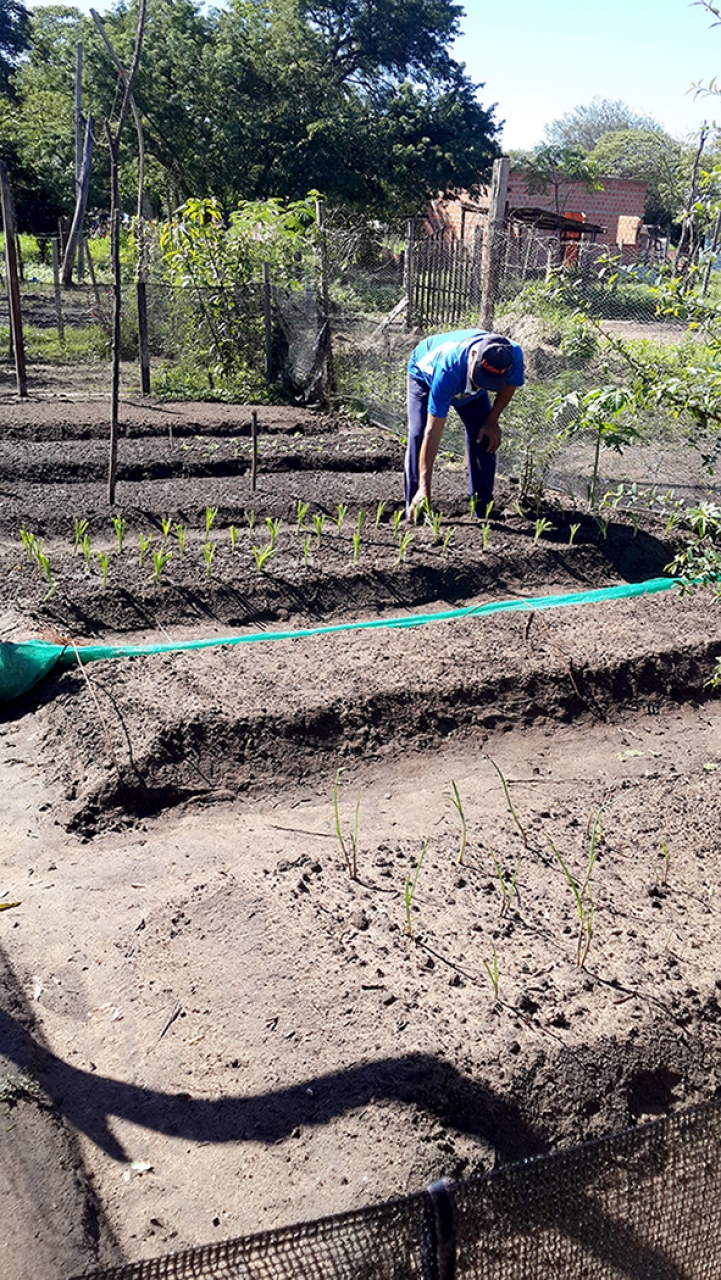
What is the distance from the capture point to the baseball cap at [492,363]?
19.0 ft

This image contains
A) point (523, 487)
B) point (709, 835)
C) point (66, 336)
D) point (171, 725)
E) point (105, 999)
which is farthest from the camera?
point (66, 336)

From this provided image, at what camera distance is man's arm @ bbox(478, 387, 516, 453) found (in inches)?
241

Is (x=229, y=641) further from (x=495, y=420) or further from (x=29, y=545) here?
(x=495, y=420)

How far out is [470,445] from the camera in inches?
267

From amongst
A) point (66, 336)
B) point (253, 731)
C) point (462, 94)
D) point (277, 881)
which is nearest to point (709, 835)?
point (277, 881)

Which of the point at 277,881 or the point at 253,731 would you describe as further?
the point at 253,731

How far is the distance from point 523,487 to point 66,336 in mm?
11757

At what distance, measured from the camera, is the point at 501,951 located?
2.95 m

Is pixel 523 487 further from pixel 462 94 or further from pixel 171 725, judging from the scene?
pixel 462 94

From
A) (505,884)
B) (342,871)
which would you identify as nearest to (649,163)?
(505,884)

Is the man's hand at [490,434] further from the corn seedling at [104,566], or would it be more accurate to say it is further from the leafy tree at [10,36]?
the leafy tree at [10,36]

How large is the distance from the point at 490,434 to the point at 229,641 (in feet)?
8.68

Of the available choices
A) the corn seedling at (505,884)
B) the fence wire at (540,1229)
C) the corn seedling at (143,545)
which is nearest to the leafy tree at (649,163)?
the corn seedling at (143,545)

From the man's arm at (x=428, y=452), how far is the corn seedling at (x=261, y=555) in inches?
44.0
